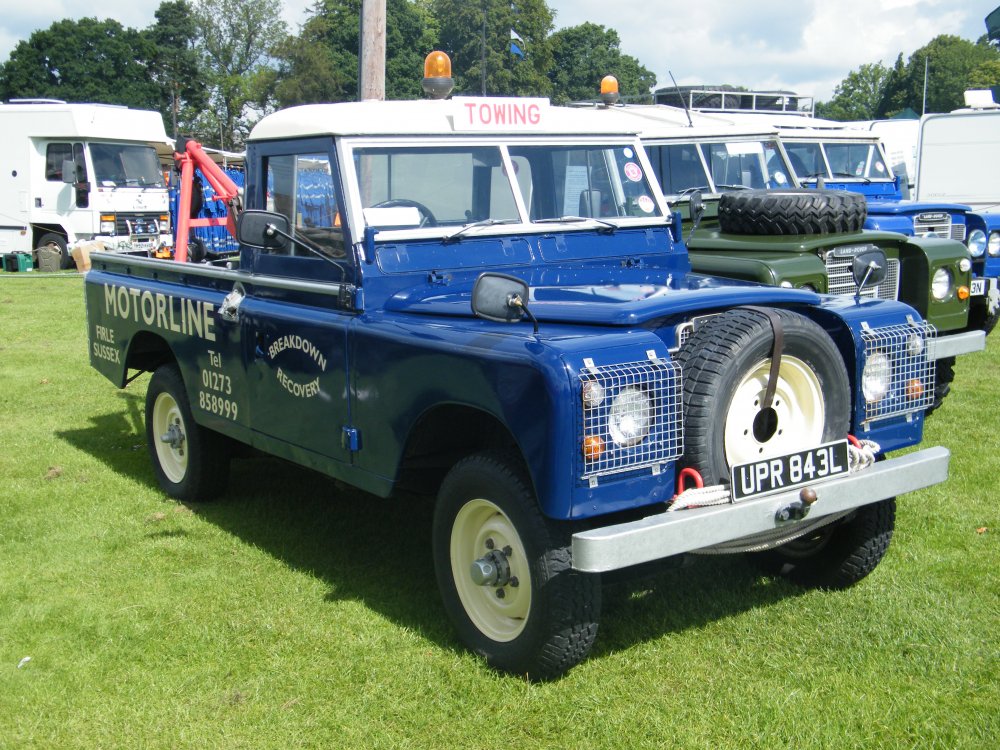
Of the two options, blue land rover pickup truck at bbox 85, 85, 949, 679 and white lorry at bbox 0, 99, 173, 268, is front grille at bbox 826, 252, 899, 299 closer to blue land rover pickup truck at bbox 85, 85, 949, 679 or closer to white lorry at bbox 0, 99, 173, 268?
blue land rover pickup truck at bbox 85, 85, 949, 679

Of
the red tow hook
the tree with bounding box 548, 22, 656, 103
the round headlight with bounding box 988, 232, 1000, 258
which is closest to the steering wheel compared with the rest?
the red tow hook

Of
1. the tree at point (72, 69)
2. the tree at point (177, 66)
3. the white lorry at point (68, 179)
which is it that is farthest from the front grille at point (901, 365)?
the tree at point (177, 66)

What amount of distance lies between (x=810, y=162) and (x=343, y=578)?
7913mm

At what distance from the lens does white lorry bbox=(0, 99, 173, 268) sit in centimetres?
2045

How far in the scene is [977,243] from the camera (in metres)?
9.84

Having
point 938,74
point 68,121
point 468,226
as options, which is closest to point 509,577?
point 468,226

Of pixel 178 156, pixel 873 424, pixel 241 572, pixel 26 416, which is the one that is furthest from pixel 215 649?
pixel 178 156

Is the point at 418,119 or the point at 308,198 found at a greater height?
the point at 418,119

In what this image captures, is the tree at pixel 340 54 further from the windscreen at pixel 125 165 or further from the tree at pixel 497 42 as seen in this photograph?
the windscreen at pixel 125 165

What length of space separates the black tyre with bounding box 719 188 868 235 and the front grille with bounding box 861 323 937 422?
285 centimetres

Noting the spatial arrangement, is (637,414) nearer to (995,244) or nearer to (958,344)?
(958,344)

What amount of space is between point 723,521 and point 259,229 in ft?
8.29

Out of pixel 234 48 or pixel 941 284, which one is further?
pixel 234 48

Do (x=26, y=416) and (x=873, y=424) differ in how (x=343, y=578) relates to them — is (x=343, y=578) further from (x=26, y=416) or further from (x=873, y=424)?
(x=26, y=416)
